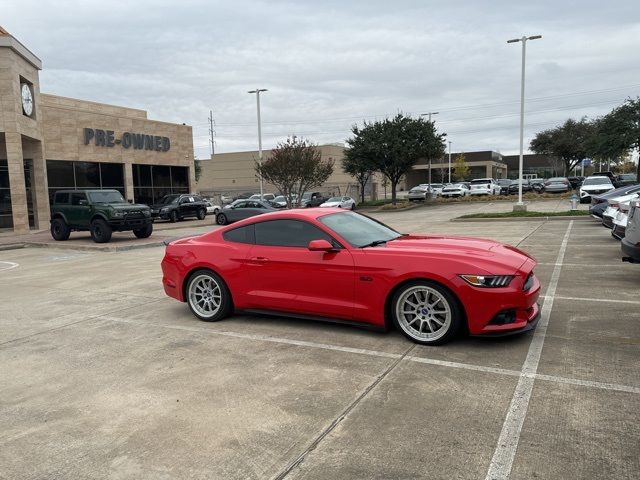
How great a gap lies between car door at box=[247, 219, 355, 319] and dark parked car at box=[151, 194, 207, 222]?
26.4 meters

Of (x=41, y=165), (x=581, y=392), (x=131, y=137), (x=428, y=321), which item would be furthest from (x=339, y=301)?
(x=131, y=137)

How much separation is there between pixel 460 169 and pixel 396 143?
4910 centimetres

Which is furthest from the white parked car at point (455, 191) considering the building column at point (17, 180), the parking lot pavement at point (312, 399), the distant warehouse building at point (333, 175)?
the parking lot pavement at point (312, 399)

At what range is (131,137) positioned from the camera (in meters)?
34.0

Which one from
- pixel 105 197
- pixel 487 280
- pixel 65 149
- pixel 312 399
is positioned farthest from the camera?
pixel 65 149

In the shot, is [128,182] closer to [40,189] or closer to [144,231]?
[40,189]

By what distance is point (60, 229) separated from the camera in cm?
1969

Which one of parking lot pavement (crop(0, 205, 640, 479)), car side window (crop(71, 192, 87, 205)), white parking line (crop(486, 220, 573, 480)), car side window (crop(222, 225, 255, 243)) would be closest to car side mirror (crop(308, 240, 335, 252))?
parking lot pavement (crop(0, 205, 640, 479))

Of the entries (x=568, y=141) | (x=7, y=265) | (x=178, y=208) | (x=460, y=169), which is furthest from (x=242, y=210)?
(x=460, y=169)

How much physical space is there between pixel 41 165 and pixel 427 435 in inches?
1065

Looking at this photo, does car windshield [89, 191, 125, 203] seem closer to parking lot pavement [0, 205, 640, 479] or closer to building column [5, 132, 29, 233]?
building column [5, 132, 29, 233]

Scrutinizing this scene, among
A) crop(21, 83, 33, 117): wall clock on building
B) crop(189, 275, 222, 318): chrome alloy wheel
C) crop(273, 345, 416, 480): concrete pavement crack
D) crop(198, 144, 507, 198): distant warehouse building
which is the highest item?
crop(21, 83, 33, 117): wall clock on building

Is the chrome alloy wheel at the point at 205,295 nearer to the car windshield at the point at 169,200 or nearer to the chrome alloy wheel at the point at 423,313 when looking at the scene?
the chrome alloy wheel at the point at 423,313

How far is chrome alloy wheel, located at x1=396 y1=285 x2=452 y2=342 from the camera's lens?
5082 mm
